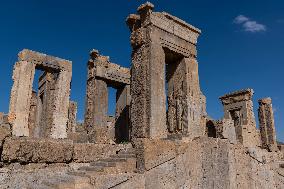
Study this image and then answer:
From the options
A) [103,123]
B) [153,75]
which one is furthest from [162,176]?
[103,123]

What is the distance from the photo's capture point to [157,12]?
7672 millimetres

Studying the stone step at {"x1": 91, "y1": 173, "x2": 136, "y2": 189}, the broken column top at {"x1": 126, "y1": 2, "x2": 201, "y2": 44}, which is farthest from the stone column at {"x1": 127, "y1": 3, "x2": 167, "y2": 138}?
the stone step at {"x1": 91, "y1": 173, "x2": 136, "y2": 189}

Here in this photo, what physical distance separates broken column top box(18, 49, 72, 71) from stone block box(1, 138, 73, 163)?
6.69 m

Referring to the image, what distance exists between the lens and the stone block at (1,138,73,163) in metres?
4.66

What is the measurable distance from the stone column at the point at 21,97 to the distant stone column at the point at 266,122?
14659 mm

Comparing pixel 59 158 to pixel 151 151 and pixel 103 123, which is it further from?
pixel 103 123

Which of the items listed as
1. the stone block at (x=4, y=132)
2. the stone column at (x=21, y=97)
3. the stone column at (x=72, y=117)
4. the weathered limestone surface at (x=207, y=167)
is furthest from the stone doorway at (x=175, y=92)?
the stone column at (x=72, y=117)

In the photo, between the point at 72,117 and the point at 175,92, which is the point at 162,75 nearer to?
the point at 175,92

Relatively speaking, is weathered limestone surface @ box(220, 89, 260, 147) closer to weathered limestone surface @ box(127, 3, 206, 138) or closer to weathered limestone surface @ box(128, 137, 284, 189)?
weathered limestone surface @ box(127, 3, 206, 138)

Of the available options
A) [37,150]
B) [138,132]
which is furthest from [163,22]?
[37,150]

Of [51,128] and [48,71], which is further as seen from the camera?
[48,71]

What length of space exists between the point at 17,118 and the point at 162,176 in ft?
23.8

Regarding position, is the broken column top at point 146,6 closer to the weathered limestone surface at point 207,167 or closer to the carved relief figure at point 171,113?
the carved relief figure at point 171,113

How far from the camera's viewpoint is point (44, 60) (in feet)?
37.0
